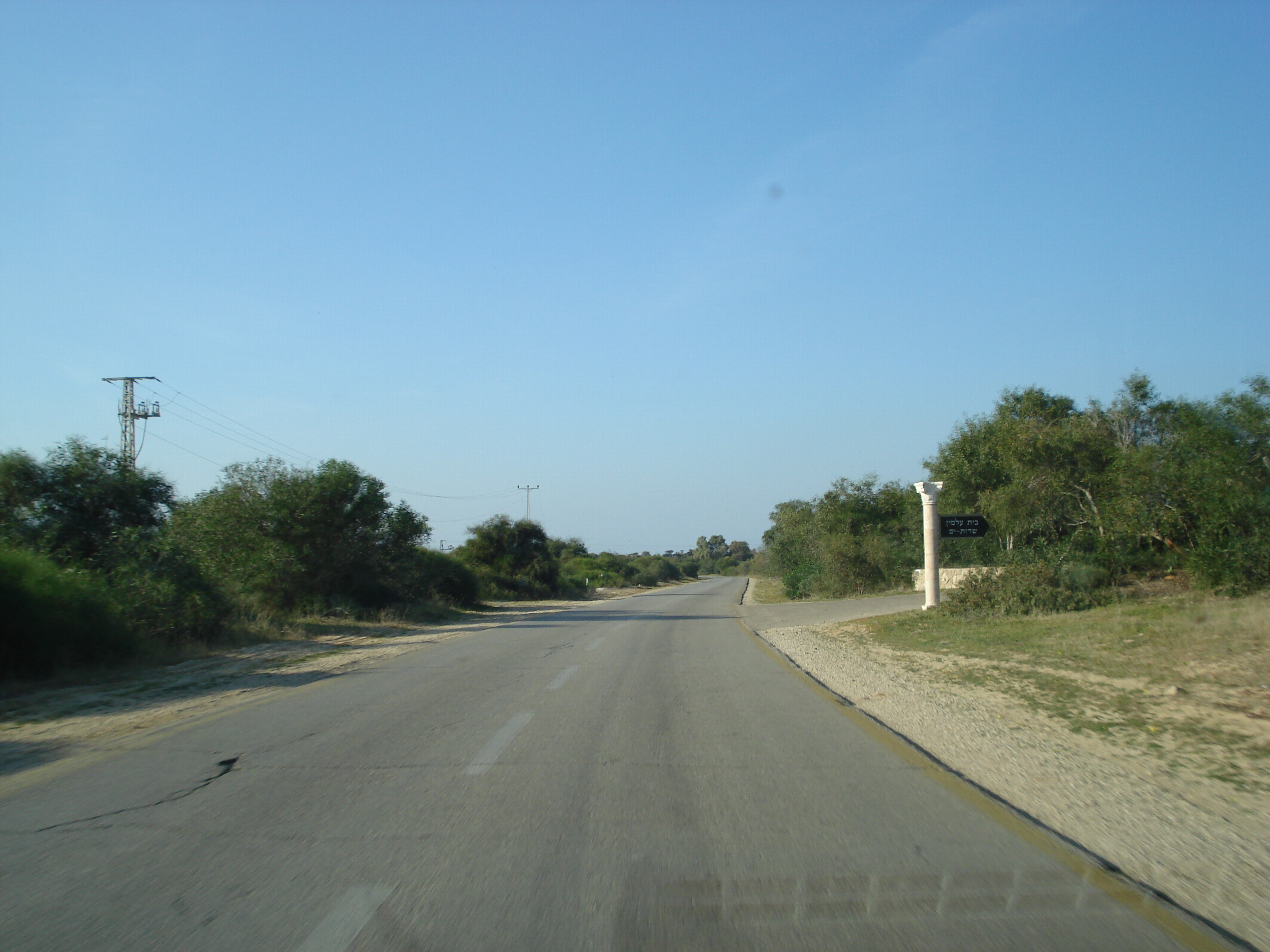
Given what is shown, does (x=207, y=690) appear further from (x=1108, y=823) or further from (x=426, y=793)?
(x=1108, y=823)

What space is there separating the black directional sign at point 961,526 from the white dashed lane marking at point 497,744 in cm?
1771

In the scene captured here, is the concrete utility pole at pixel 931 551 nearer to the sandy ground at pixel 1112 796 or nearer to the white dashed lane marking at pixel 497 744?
the sandy ground at pixel 1112 796

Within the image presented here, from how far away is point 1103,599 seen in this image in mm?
20719

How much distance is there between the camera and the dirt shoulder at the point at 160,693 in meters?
8.62

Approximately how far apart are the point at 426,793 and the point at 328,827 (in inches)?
33.9

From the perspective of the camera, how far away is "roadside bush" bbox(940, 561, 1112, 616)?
1988 cm

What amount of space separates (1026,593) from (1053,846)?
16.7 metres

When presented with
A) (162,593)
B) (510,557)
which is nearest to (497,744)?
(162,593)

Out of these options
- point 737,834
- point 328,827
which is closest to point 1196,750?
point 737,834

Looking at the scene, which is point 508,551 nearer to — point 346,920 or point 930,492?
point 930,492

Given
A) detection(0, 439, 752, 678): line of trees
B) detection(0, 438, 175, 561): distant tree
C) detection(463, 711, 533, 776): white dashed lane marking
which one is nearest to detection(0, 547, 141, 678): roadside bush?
detection(0, 439, 752, 678): line of trees

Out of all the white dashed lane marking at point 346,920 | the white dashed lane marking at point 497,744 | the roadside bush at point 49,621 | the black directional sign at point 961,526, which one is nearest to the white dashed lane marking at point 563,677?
the white dashed lane marking at point 497,744

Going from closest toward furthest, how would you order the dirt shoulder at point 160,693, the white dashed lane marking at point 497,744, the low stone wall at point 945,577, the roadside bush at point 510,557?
the white dashed lane marking at point 497,744, the dirt shoulder at point 160,693, the low stone wall at point 945,577, the roadside bush at point 510,557

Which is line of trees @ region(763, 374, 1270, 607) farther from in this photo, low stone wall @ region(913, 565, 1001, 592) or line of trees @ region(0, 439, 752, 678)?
line of trees @ region(0, 439, 752, 678)
